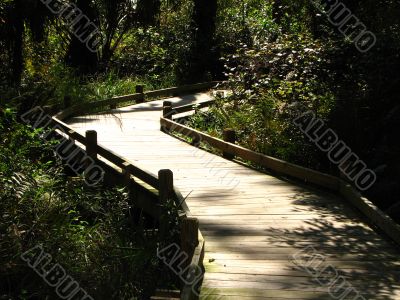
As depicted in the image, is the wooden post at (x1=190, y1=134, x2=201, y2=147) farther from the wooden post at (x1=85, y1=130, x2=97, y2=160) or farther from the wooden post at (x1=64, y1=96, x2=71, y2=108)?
the wooden post at (x1=64, y1=96, x2=71, y2=108)

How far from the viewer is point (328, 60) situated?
1319cm

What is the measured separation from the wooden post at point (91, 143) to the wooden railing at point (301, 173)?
2.36 m

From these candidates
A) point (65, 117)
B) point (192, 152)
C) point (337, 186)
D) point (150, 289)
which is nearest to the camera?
point (150, 289)

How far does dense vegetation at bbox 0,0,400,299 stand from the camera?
24.9 feet

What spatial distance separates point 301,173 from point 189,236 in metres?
3.76

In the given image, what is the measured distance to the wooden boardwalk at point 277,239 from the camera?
6.09 metres

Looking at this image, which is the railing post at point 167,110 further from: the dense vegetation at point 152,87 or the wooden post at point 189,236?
the wooden post at point 189,236

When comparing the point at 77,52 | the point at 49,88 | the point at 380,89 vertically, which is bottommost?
the point at 380,89

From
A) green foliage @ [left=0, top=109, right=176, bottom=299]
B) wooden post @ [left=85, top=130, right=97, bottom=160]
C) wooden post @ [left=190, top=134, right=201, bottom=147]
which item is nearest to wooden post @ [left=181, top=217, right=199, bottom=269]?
green foliage @ [left=0, top=109, right=176, bottom=299]

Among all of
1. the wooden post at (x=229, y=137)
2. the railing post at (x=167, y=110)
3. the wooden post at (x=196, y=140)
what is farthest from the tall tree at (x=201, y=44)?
the wooden post at (x=229, y=137)

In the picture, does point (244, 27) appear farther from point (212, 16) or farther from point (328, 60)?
point (328, 60)

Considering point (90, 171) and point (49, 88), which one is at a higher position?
point (49, 88)

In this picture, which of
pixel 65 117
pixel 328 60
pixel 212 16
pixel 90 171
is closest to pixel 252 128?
pixel 328 60

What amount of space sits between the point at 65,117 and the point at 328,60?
6.86m
